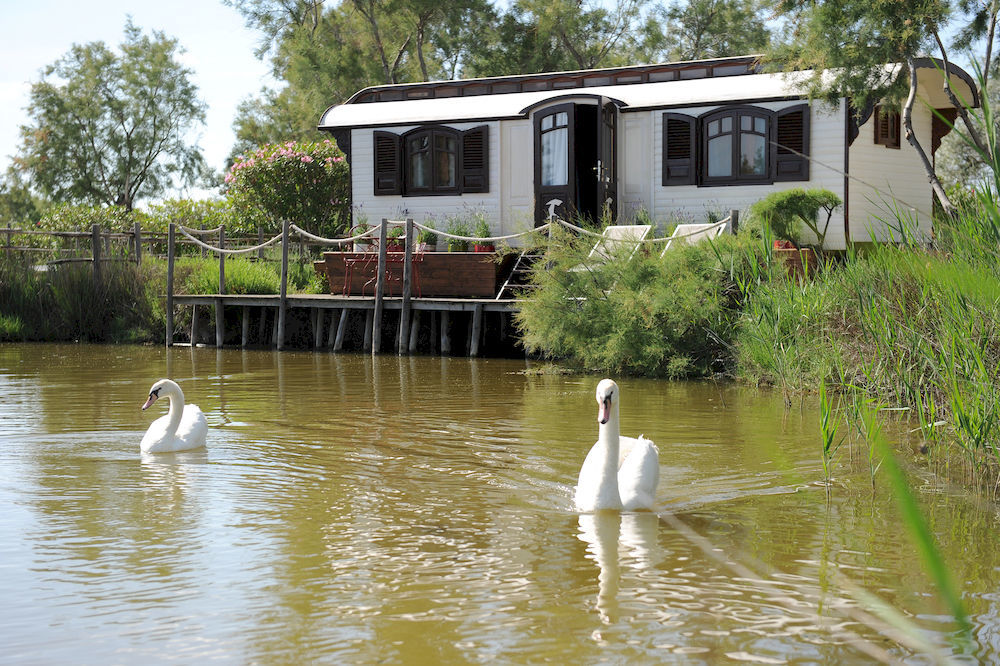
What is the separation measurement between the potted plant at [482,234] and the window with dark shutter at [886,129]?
22.8 ft

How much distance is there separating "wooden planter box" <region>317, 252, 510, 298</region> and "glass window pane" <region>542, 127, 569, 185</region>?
315 cm

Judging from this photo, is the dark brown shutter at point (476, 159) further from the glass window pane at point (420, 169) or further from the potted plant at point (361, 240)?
the potted plant at point (361, 240)

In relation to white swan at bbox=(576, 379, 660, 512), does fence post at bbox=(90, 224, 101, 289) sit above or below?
above

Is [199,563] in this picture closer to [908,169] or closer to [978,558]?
[978,558]

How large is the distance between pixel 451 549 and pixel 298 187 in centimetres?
2077

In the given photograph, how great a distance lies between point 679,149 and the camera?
20656 millimetres

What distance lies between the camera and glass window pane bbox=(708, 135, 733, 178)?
20.2 metres

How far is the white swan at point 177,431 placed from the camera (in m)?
8.98

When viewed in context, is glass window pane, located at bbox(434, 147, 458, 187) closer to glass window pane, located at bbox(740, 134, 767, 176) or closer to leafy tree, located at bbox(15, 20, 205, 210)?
glass window pane, located at bbox(740, 134, 767, 176)

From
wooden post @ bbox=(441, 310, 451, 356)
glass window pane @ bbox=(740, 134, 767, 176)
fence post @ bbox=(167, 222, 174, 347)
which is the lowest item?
wooden post @ bbox=(441, 310, 451, 356)

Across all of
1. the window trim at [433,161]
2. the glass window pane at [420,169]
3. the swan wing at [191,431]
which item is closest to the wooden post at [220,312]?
the window trim at [433,161]

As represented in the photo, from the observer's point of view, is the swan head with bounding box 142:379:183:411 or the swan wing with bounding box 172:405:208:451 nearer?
the swan wing with bounding box 172:405:208:451

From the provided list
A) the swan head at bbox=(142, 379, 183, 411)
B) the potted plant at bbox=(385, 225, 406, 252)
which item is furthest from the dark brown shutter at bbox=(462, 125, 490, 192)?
the swan head at bbox=(142, 379, 183, 411)

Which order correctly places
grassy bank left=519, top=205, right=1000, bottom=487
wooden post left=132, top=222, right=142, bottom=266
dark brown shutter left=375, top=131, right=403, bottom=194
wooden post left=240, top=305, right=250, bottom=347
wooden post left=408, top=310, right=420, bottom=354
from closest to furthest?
grassy bank left=519, top=205, right=1000, bottom=487
wooden post left=408, top=310, right=420, bottom=354
wooden post left=240, top=305, right=250, bottom=347
wooden post left=132, top=222, right=142, bottom=266
dark brown shutter left=375, top=131, right=403, bottom=194
